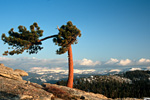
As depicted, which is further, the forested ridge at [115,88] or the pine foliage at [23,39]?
the forested ridge at [115,88]

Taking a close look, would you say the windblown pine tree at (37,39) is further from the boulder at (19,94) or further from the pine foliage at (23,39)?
the boulder at (19,94)

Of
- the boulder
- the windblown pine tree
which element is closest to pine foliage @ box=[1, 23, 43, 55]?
the windblown pine tree

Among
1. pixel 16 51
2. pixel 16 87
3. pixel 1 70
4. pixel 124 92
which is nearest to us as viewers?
pixel 16 87

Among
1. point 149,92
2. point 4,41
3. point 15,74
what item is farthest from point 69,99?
point 149,92

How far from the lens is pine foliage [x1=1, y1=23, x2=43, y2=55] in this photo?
35.7 metres

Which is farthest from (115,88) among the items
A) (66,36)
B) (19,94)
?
(19,94)

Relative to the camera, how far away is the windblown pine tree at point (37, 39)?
33719mm

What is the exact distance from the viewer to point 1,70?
28422mm

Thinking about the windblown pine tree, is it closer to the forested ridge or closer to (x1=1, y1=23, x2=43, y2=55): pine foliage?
(x1=1, y1=23, x2=43, y2=55): pine foliage

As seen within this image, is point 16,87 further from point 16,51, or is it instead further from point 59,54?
point 16,51

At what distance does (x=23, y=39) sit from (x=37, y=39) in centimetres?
327

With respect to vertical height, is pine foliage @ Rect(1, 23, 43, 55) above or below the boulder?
above

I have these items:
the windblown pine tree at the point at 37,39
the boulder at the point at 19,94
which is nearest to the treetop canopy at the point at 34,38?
the windblown pine tree at the point at 37,39

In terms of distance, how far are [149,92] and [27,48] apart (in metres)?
37.2
